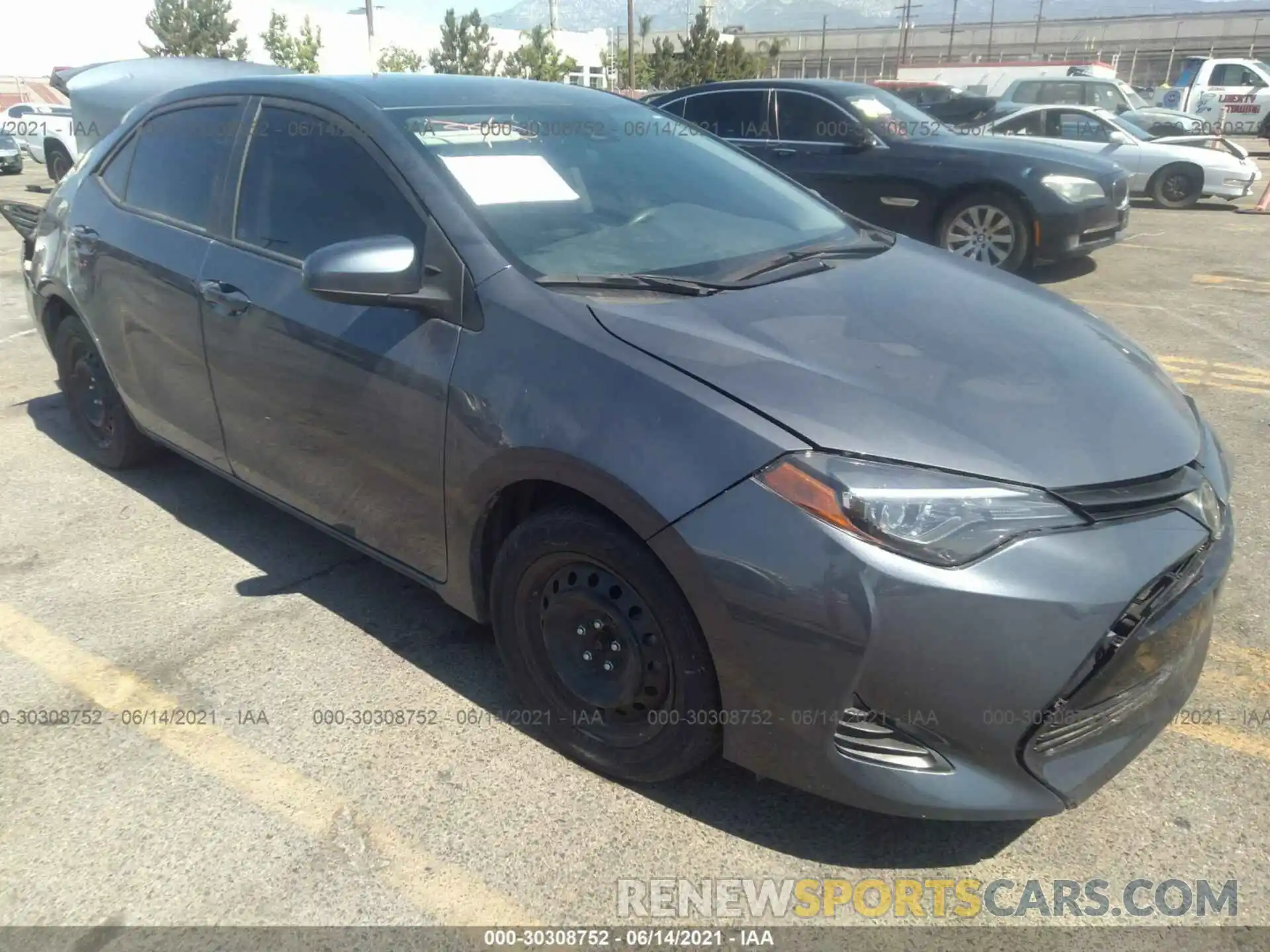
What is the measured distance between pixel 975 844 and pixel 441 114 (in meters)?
2.48

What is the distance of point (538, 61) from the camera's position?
52.7 meters

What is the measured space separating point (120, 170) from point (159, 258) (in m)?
0.75

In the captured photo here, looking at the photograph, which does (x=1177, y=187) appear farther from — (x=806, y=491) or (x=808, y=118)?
(x=806, y=491)

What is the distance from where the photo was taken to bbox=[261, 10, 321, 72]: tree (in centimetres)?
4434

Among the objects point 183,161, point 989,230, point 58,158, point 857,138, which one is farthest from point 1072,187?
point 58,158

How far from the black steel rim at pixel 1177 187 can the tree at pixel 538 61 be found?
42.2 m

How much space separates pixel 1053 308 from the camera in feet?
9.39

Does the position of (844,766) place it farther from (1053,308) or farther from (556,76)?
(556,76)

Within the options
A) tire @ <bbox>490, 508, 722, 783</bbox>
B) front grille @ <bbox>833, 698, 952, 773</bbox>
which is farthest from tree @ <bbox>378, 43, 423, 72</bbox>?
front grille @ <bbox>833, 698, 952, 773</bbox>

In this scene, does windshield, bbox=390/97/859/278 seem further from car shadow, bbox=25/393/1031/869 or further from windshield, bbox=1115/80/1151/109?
windshield, bbox=1115/80/1151/109

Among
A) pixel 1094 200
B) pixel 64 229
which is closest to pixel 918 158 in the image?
pixel 1094 200

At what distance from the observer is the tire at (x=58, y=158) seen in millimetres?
14789

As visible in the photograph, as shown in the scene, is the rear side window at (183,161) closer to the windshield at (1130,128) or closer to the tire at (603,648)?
the tire at (603,648)
